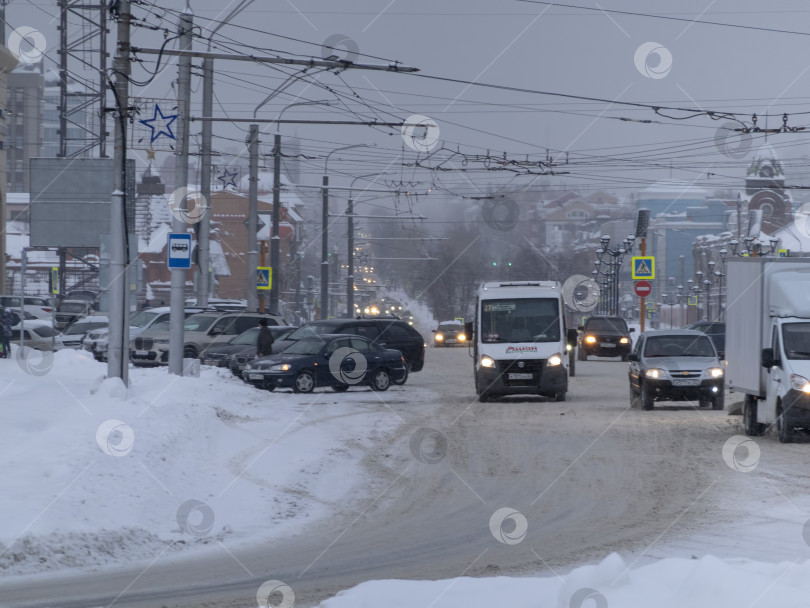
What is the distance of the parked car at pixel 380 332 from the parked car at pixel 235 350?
0.82m

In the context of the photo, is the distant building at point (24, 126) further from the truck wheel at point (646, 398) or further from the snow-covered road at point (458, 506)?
the snow-covered road at point (458, 506)

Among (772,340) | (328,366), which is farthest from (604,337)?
(772,340)

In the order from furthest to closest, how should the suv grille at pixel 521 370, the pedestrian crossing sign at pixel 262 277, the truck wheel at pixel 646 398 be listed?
1. the pedestrian crossing sign at pixel 262 277
2. the suv grille at pixel 521 370
3. the truck wheel at pixel 646 398

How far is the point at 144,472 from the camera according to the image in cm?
1227

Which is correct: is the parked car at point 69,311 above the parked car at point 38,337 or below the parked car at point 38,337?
above

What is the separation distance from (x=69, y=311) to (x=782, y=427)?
148ft

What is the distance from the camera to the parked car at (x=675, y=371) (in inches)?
945

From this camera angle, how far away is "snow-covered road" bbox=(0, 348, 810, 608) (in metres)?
8.87

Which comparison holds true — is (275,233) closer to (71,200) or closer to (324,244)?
(71,200)

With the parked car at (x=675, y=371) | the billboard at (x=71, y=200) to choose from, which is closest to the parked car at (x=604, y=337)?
the billboard at (x=71, y=200)

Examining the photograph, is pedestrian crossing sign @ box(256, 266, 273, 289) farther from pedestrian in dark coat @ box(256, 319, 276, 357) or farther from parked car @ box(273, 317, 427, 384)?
pedestrian in dark coat @ box(256, 319, 276, 357)

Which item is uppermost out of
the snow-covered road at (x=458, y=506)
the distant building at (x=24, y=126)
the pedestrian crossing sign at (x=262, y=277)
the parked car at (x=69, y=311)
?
the distant building at (x=24, y=126)

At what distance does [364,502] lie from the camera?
12.8 meters

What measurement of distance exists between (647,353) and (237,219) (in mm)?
96384
